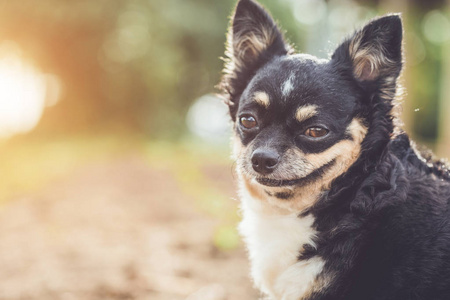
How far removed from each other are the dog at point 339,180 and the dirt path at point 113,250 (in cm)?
125

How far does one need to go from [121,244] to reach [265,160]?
2.95 meters

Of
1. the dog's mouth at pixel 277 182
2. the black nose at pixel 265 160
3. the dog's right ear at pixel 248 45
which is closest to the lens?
the black nose at pixel 265 160

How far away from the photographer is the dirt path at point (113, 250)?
4000mm

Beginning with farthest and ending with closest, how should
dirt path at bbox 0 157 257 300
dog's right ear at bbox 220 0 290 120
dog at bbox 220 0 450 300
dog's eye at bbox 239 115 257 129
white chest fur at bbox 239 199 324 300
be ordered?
1. dirt path at bbox 0 157 257 300
2. dog's right ear at bbox 220 0 290 120
3. dog's eye at bbox 239 115 257 129
4. white chest fur at bbox 239 199 324 300
5. dog at bbox 220 0 450 300

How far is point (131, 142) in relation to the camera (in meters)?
16.8

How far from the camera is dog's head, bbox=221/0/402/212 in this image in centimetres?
290

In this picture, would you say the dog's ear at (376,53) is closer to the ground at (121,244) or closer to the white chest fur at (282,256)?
the white chest fur at (282,256)

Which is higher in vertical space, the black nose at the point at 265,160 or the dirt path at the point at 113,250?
the dirt path at the point at 113,250

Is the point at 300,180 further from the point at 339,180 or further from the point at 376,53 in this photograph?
the point at 376,53

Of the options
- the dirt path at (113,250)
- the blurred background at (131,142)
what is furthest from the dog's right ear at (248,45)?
the dirt path at (113,250)

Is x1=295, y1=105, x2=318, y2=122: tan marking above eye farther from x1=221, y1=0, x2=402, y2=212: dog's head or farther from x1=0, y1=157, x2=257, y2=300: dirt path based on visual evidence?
x1=0, y1=157, x2=257, y2=300: dirt path

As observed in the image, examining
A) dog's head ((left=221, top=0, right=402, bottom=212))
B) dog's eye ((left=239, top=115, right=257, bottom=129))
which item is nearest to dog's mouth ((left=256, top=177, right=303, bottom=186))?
dog's head ((left=221, top=0, right=402, bottom=212))

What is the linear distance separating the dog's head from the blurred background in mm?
340

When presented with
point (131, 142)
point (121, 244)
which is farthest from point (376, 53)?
point (131, 142)
